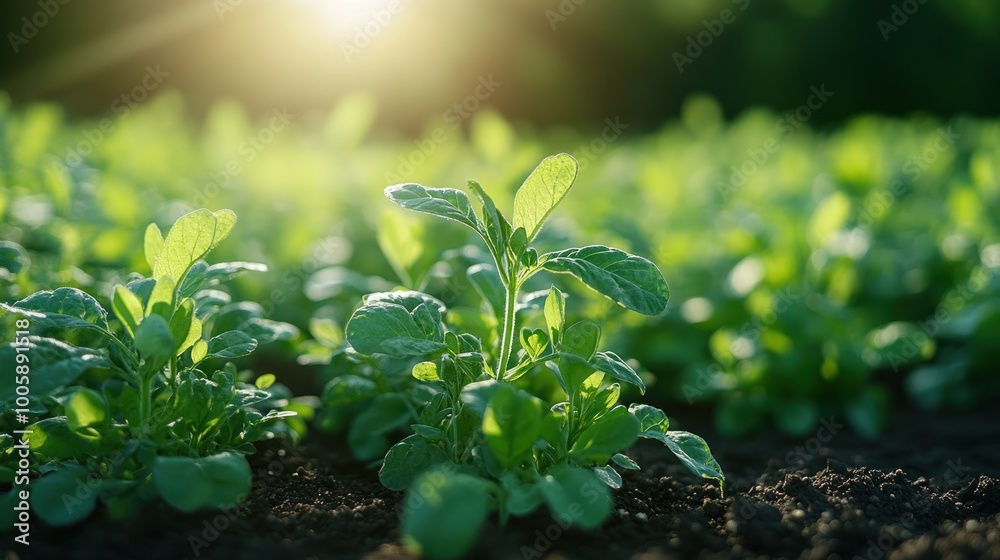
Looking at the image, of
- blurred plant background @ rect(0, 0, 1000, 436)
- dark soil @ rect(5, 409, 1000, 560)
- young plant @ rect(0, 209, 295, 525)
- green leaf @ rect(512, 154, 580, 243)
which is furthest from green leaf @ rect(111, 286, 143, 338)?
green leaf @ rect(512, 154, 580, 243)

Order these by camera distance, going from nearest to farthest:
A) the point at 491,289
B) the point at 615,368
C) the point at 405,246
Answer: the point at 615,368 < the point at 491,289 < the point at 405,246

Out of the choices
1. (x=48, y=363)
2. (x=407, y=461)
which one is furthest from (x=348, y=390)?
(x=48, y=363)

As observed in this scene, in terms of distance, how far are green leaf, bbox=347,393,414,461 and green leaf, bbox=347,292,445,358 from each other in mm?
380

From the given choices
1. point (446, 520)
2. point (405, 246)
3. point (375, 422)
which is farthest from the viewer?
point (405, 246)

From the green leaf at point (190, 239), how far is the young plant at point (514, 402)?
314mm

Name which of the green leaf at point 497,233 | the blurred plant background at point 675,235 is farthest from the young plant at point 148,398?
the green leaf at point 497,233

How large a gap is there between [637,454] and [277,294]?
151 centimetres

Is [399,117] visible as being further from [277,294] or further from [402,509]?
[402,509]

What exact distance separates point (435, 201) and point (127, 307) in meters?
0.58

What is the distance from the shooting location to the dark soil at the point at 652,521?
4.75ft

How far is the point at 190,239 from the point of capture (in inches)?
59.6

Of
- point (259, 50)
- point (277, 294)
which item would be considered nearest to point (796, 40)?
point (259, 50)

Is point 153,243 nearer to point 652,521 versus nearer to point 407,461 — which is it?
point 407,461

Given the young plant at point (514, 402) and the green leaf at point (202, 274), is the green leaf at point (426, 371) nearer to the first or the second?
the young plant at point (514, 402)
